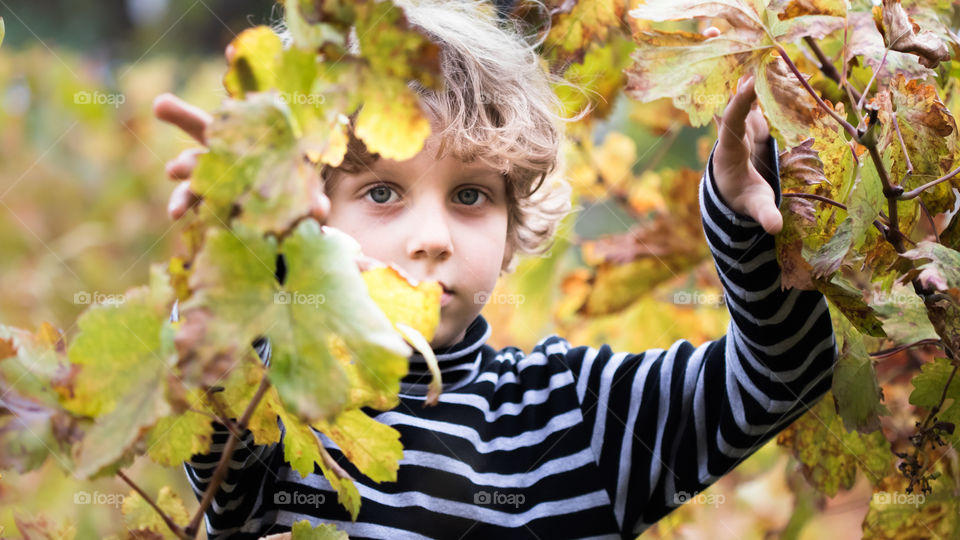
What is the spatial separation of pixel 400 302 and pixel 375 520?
40 cm

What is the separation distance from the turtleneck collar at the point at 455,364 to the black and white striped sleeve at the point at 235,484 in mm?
151

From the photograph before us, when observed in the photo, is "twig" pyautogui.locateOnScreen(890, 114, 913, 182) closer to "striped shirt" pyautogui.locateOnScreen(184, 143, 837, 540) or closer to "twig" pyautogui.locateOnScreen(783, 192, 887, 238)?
"twig" pyautogui.locateOnScreen(783, 192, 887, 238)

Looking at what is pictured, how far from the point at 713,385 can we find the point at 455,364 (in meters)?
0.26

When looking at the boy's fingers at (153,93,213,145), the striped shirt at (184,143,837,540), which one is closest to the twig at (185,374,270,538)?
the boy's fingers at (153,93,213,145)

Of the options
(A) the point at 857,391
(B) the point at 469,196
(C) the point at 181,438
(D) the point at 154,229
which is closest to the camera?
(C) the point at 181,438

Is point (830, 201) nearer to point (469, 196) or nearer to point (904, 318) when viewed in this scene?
point (904, 318)

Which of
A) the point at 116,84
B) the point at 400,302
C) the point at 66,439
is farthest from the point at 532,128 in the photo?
the point at 116,84

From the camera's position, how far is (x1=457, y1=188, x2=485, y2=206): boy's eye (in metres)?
0.83

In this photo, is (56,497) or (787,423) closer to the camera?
(787,423)

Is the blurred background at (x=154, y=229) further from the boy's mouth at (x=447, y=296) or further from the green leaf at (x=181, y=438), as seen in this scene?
the boy's mouth at (x=447, y=296)

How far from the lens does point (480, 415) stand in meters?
0.86

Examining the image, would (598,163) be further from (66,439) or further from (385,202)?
(66,439)

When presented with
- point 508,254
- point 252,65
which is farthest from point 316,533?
point 508,254

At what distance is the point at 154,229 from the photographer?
1.90 m
